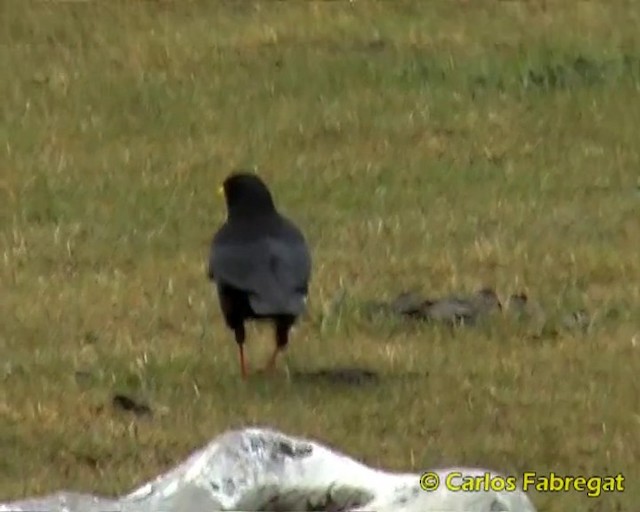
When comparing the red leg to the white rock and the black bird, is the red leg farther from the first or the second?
the white rock

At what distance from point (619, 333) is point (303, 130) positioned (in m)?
5.57

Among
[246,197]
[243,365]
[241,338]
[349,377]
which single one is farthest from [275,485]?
[246,197]

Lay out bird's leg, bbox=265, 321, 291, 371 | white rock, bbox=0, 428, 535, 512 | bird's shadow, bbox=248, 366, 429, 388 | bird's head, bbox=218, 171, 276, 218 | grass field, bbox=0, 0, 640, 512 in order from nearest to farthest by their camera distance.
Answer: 1. white rock, bbox=0, 428, 535, 512
2. grass field, bbox=0, 0, 640, 512
3. bird's shadow, bbox=248, 366, 429, 388
4. bird's leg, bbox=265, 321, 291, 371
5. bird's head, bbox=218, 171, 276, 218

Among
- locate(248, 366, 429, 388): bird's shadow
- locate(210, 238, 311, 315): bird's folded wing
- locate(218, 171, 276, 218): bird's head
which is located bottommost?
locate(248, 366, 429, 388): bird's shadow

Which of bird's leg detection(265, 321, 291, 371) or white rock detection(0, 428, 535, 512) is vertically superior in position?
white rock detection(0, 428, 535, 512)

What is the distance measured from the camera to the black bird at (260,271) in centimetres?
938

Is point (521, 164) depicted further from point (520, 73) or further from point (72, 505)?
point (72, 505)

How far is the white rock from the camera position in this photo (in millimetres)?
5445

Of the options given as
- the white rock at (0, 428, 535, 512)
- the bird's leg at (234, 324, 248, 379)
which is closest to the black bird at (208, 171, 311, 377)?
the bird's leg at (234, 324, 248, 379)

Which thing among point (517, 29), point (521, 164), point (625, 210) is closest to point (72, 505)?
point (625, 210)

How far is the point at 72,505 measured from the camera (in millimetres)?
5320

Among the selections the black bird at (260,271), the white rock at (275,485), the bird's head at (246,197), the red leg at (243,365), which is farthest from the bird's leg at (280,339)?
the white rock at (275,485)

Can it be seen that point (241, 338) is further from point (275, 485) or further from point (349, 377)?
point (275, 485)

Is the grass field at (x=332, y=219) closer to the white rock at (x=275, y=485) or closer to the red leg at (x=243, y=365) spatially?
the red leg at (x=243, y=365)
